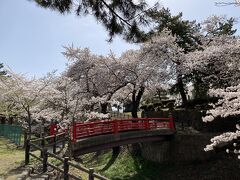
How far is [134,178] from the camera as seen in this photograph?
20.4 metres

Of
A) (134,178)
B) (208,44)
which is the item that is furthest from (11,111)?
(208,44)

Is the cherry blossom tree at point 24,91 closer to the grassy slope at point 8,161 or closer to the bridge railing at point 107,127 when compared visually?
the grassy slope at point 8,161

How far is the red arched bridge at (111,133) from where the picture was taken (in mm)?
16109

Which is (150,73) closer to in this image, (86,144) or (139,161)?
(139,161)

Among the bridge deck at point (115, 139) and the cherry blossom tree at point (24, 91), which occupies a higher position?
the cherry blossom tree at point (24, 91)

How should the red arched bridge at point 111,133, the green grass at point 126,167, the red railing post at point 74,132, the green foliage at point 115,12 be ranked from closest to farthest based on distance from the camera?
1. the green foliage at point 115,12
2. the red railing post at point 74,132
3. the red arched bridge at point 111,133
4. the green grass at point 126,167

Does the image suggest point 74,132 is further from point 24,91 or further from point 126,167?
point 24,91

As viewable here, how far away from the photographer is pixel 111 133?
730 inches

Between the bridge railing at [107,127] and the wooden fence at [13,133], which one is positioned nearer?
the bridge railing at [107,127]

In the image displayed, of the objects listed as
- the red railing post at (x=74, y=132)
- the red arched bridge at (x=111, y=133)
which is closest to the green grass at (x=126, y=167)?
the red arched bridge at (x=111, y=133)

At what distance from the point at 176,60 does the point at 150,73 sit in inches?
114

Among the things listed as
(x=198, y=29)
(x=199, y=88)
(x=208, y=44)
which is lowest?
(x=199, y=88)

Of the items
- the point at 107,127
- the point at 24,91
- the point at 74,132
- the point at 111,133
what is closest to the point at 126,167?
the point at 111,133

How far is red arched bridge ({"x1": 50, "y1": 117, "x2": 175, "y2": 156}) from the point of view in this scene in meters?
16.1
